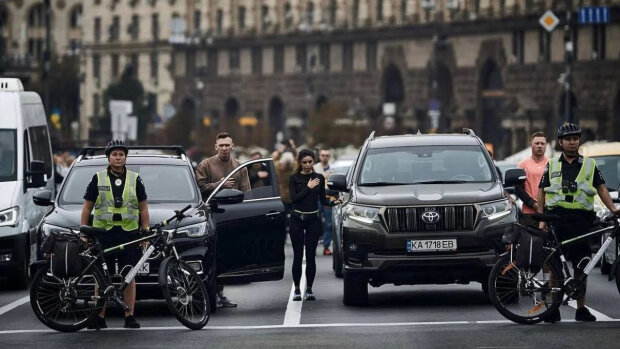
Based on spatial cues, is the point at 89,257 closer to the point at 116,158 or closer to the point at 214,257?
the point at 116,158

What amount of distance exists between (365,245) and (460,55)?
79540 millimetres

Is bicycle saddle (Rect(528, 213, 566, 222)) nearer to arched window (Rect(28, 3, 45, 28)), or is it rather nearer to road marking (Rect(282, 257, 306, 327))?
road marking (Rect(282, 257, 306, 327))

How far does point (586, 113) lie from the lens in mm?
87062

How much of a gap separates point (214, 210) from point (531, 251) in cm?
401

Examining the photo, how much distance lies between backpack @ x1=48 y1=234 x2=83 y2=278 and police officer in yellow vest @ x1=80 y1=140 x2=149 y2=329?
0.51 m

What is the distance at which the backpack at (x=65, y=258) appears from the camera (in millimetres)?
17047

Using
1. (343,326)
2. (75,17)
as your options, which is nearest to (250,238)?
(343,326)

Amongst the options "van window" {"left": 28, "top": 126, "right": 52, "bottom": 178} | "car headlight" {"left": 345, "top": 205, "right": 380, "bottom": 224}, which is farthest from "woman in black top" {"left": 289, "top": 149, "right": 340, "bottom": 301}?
"van window" {"left": 28, "top": 126, "right": 52, "bottom": 178}

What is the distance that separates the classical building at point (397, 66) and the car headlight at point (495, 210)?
183 feet

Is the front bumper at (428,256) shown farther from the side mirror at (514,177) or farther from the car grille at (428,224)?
the side mirror at (514,177)

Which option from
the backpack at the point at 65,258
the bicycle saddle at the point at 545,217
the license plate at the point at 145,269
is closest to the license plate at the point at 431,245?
Result: the bicycle saddle at the point at 545,217

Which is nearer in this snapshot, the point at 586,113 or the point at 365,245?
the point at 365,245

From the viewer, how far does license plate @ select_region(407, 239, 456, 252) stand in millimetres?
19359

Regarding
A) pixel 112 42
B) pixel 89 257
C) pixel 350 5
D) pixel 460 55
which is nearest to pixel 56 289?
pixel 89 257
